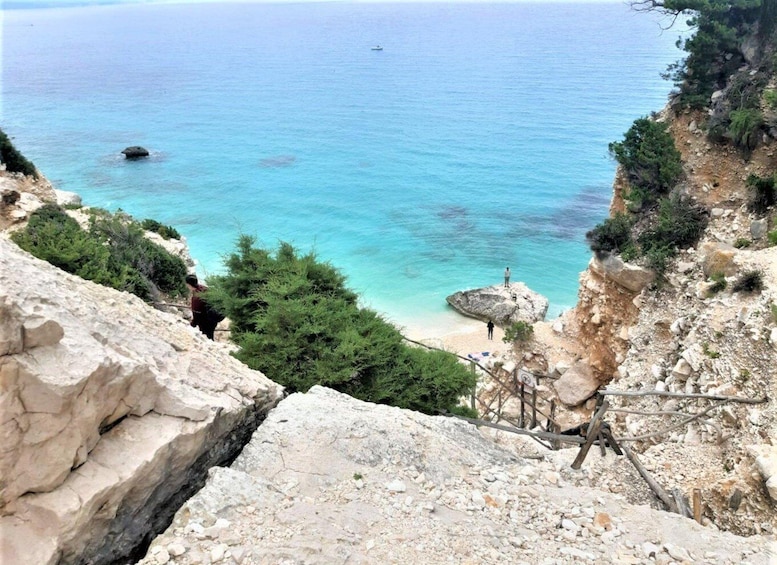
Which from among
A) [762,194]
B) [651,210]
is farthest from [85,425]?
[651,210]

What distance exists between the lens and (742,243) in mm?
16391

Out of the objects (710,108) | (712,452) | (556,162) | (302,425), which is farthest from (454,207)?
(302,425)

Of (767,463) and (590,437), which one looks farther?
(590,437)

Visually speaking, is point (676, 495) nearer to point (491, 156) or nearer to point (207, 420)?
point (207, 420)

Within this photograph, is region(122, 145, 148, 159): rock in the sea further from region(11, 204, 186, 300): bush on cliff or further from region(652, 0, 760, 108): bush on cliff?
region(652, 0, 760, 108): bush on cliff

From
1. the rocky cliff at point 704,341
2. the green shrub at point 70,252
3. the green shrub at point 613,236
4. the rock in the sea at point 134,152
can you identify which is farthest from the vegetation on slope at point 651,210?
the rock in the sea at point 134,152

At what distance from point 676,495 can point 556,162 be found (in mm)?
48450

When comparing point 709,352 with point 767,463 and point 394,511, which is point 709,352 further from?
point 394,511

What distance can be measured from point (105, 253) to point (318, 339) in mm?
7231

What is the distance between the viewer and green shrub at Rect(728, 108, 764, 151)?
17.7m

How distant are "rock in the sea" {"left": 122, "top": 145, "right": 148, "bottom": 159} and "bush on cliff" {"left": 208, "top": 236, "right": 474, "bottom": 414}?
47161 mm

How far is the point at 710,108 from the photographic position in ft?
66.6

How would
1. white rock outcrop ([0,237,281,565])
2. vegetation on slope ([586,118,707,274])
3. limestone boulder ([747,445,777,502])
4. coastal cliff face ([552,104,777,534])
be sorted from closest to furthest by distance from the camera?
white rock outcrop ([0,237,281,565])
limestone boulder ([747,445,777,502])
coastal cliff face ([552,104,777,534])
vegetation on slope ([586,118,707,274])

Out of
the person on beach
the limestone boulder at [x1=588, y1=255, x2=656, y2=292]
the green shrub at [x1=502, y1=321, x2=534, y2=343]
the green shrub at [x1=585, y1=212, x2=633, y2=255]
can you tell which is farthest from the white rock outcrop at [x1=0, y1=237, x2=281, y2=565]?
the green shrub at [x1=502, y1=321, x2=534, y2=343]
